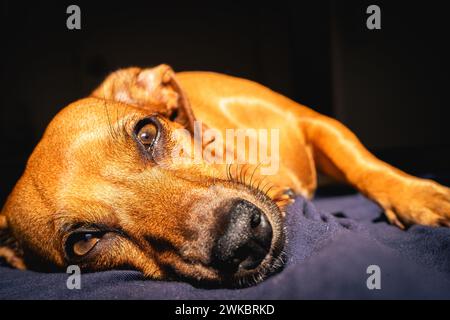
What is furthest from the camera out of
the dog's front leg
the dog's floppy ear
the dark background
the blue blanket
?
the dark background

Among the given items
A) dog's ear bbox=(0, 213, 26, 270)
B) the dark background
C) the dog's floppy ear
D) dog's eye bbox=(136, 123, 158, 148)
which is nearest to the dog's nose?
dog's eye bbox=(136, 123, 158, 148)

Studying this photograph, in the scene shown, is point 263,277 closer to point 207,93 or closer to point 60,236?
point 60,236

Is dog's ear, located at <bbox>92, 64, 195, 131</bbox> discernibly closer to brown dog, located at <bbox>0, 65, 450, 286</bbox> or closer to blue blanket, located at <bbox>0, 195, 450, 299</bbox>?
brown dog, located at <bbox>0, 65, 450, 286</bbox>

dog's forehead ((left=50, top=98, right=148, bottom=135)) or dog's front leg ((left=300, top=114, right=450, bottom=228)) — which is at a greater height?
dog's forehead ((left=50, top=98, right=148, bottom=135))

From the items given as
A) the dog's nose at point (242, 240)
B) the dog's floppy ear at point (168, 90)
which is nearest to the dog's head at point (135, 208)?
the dog's nose at point (242, 240)

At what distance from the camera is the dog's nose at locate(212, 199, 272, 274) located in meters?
1.15

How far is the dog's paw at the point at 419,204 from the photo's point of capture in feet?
5.12

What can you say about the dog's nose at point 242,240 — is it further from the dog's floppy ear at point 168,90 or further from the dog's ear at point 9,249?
the dog's ear at point 9,249

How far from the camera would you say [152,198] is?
56.5 inches

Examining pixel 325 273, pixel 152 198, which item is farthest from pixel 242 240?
pixel 152 198

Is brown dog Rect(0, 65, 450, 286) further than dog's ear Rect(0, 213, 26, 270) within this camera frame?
No

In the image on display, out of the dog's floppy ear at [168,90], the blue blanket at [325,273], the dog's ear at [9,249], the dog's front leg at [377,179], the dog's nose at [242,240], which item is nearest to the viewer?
the blue blanket at [325,273]

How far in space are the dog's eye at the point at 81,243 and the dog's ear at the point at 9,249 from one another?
1.63 ft
